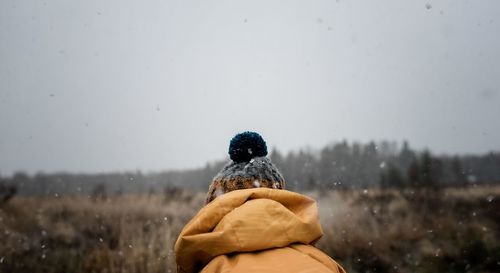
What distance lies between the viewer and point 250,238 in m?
1.30

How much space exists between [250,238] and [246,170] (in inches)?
16.4

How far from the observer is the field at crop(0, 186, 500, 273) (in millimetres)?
8977

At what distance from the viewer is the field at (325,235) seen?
898cm

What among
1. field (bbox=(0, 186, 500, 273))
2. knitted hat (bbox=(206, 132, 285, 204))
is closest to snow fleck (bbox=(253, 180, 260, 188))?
knitted hat (bbox=(206, 132, 285, 204))

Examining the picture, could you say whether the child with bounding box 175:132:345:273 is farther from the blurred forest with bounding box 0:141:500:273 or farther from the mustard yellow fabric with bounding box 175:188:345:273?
the blurred forest with bounding box 0:141:500:273

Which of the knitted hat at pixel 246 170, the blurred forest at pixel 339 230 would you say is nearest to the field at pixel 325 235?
the blurred forest at pixel 339 230

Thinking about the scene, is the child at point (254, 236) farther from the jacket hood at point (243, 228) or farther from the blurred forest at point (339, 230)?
the blurred forest at point (339, 230)

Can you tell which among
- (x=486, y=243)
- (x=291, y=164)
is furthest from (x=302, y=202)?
(x=291, y=164)

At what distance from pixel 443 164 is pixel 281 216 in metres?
25.2

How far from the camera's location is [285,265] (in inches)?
50.2

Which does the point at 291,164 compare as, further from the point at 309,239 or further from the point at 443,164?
the point at 309,239

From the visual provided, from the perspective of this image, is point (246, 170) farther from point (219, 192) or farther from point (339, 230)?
point (339, 230)

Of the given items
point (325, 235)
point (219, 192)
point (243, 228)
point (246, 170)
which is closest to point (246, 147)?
point (246, 170)

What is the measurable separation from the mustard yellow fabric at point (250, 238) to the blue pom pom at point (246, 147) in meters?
0.32
